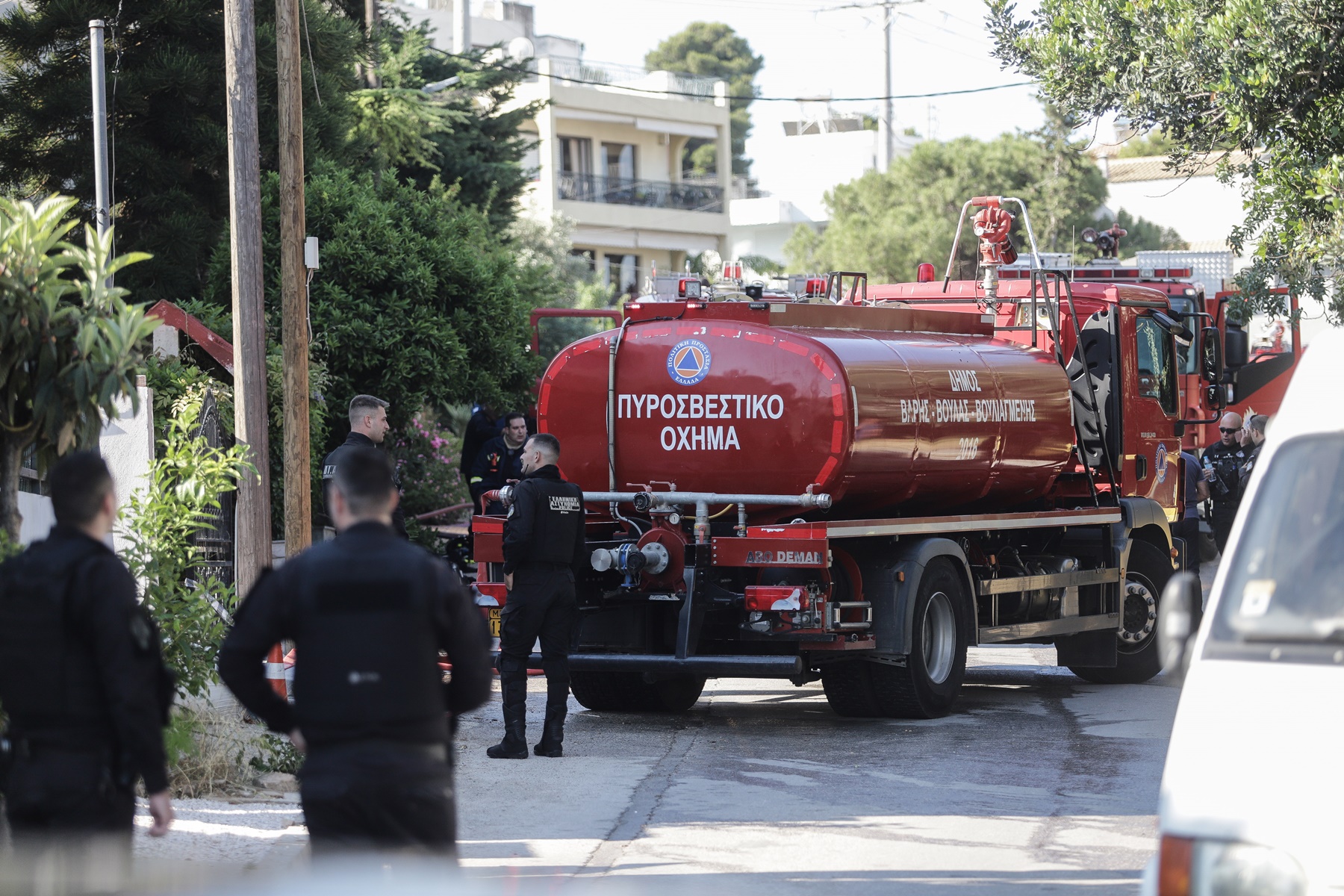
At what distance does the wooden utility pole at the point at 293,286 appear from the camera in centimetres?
1205

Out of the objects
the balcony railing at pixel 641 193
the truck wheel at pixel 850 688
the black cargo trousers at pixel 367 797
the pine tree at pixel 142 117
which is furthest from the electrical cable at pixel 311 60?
the balcony railing at pixel 641 193

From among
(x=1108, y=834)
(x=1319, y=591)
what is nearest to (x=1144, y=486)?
(x=1108, y=834)

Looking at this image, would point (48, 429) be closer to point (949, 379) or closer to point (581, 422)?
point (581, 422)

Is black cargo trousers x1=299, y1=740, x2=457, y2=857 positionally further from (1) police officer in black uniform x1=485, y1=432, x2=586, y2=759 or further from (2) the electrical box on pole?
(2) the electrical box on pole

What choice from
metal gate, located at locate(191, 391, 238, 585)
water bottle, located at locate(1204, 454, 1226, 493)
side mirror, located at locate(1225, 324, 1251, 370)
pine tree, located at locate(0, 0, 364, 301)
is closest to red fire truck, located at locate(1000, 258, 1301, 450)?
side mirror, located at locate(1225, 324, 1251, 370)

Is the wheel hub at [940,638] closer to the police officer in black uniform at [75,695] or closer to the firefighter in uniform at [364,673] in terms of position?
the firefighter in uniform at [364,673]

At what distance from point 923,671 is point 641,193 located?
39.8m

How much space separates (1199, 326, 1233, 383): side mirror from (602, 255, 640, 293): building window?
35.6 metres

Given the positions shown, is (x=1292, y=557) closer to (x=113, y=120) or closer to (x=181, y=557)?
(x=181, y=557)

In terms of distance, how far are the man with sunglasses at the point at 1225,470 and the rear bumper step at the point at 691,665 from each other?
777cm

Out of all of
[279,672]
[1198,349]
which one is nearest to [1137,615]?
[1198,349]

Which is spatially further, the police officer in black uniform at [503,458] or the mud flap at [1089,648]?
the police officer in black uniform at [503,458]

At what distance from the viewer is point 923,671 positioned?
11.7 m

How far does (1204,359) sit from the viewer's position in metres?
14.8
